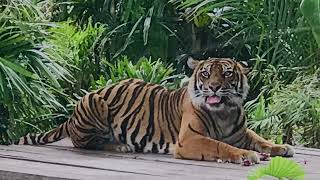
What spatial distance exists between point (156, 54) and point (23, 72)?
2347mm

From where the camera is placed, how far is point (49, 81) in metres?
4.40

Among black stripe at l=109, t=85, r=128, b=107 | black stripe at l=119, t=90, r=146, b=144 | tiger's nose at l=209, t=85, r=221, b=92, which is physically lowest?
black stripe at l=119, t=90, r=146, b=144

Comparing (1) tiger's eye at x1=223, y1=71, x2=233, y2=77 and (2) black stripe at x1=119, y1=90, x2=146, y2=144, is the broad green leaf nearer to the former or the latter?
(2) black stripe at x1=119, y1=90, x2=146, y2=144

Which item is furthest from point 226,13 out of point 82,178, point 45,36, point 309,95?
point 82,178

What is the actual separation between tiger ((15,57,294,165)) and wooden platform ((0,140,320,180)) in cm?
8

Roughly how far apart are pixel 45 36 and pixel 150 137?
1506 mm

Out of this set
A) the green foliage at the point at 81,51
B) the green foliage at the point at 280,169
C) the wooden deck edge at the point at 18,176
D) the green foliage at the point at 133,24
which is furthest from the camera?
the green foliage at the point at 133,24

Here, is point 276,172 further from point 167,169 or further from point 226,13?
point 226,13

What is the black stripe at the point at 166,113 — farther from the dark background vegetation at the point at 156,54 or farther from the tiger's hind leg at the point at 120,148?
the dark background vegetation at the point at 156,54

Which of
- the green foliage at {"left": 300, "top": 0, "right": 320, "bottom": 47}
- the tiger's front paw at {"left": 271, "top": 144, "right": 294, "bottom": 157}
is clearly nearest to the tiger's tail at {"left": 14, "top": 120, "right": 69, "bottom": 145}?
the tiger's front paw at {"left": 271, "top": 144, "right": 294, "bottom": 157}

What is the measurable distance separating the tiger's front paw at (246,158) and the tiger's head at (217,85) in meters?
0.26

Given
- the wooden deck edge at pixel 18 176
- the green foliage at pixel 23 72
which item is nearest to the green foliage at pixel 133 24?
the green foliage at pixel 23 72

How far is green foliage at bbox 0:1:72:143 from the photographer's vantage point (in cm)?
382

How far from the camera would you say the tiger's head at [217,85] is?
284 cm
